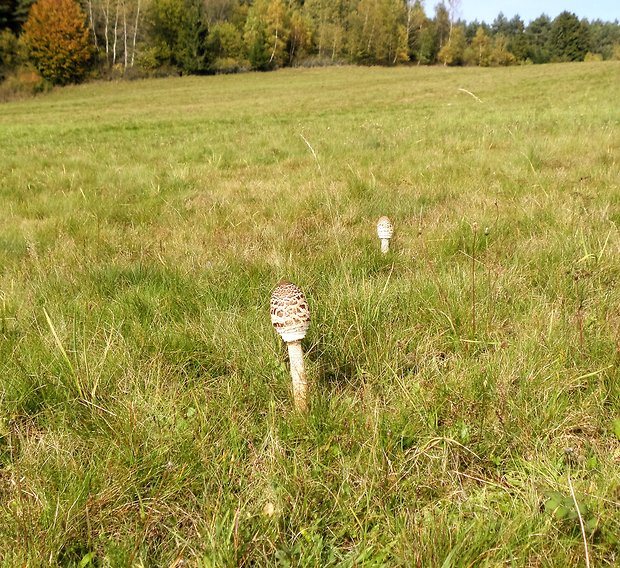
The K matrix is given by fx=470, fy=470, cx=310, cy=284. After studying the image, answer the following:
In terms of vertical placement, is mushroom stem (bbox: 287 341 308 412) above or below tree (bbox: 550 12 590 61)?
below

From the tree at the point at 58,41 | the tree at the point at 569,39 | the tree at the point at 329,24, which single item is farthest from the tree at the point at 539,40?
the tree at the point at 58,41

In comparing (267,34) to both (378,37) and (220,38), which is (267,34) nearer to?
(220,38)

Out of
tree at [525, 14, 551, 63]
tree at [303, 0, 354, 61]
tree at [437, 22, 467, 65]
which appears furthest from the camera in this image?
tree at [525, 14, 551, 63]

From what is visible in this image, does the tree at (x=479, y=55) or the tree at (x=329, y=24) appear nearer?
the tree at (x=329, y=24)

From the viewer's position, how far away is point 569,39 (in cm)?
9144

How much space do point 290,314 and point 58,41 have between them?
58.7 m

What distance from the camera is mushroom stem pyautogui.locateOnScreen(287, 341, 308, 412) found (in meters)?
1.80

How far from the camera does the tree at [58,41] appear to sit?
48.4m

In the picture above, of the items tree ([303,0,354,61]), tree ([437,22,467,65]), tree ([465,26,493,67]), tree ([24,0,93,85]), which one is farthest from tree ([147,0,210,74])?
tree ([465,26,493,67])

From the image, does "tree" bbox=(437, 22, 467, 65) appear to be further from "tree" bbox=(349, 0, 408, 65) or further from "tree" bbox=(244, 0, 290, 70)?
"tree" bbox=(244, 0, 290, 70)

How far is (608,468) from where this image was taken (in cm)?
154

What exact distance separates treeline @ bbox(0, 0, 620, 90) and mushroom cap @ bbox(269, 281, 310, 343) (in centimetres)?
5736

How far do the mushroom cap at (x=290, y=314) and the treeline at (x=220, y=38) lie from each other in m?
57.4

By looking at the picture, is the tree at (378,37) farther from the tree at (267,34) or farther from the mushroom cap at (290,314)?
the mushroom cap at (290,314)
